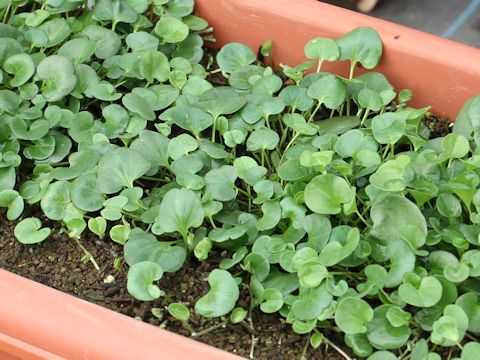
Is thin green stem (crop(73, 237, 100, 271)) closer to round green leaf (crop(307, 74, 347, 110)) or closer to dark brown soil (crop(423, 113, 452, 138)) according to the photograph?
round green leaf (crop(307, 74, 347, 110))

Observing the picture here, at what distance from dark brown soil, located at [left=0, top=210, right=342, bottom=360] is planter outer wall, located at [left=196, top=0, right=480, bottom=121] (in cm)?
43

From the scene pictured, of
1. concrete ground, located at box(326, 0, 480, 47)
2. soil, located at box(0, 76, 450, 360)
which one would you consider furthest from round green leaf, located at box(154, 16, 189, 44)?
concrete ground, located at box(326, 0, 480, 47)

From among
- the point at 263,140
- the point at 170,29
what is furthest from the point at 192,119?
the point at 170,29

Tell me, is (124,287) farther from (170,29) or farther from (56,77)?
(170,29)

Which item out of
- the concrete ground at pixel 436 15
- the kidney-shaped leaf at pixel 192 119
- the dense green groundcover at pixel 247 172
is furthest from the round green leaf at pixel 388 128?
the concrete ground at pixel 436 15

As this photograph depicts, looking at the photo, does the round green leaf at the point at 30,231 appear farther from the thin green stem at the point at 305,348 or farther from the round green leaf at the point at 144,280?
the thin green stem at the point at 305,348

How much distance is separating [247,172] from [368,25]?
0.34 m

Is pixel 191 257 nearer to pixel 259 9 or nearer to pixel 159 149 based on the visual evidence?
pixel 159 149

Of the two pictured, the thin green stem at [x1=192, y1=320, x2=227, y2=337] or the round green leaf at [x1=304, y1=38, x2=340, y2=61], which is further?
the round green leaf at [x1=304, y1=38, x2=340, y2=61]

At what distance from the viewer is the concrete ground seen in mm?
2105

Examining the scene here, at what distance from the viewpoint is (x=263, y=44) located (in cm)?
131

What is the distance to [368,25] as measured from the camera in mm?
1234

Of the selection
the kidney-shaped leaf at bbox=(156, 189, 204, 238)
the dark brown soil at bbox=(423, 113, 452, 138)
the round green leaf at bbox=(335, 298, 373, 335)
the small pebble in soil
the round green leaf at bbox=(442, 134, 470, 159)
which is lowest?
the small pebble in soil

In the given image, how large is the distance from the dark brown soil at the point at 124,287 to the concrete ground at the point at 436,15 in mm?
1265
